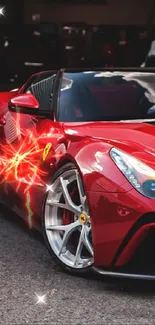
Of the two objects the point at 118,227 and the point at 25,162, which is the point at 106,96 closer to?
the point at 25,162

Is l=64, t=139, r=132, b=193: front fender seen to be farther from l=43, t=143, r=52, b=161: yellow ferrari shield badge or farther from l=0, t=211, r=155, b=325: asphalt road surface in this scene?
l=0, t=211, r=155, b=325: asphalt road surface

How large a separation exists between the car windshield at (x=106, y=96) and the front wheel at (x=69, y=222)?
25.8 inches

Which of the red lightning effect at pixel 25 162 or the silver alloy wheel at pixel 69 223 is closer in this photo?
the silver alloy wheel at pixel 69 223

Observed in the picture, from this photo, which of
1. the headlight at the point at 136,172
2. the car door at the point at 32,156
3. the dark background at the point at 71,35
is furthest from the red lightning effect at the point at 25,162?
the dark background at the point at 71,35

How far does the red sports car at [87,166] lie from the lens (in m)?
3.57

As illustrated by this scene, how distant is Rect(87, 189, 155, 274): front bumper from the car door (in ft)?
2.11

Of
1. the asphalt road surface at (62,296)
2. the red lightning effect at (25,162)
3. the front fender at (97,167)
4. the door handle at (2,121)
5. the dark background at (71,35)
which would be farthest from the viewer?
the dark background at (71,35)

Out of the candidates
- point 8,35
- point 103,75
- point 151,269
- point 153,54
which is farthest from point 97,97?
point 8,35

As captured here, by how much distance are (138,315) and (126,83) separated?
217 cm

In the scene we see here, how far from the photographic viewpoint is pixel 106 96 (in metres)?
4.87

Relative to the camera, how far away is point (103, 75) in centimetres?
509

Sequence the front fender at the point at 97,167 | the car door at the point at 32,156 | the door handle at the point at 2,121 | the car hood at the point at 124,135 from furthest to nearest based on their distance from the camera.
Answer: the door handle at the point at 2,121, the car door at the point at 32,156, the car hood at the point at 124,135, the front fender at the point at 97,167

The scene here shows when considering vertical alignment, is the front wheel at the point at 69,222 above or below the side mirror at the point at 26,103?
below

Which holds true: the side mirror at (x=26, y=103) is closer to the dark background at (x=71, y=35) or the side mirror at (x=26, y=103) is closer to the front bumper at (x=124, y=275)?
the front bumper at (x=124, y=275)
